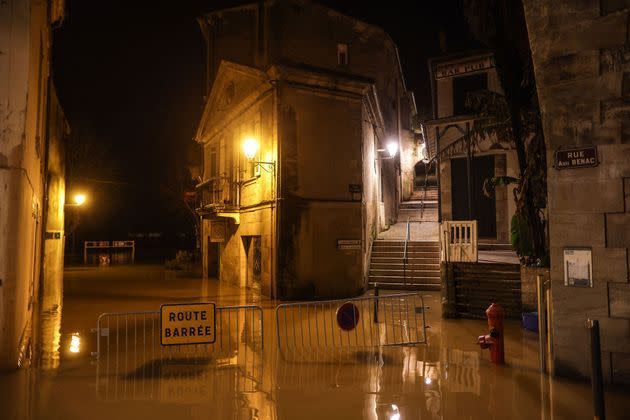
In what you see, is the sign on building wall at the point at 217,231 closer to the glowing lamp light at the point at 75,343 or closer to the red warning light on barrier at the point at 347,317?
the glowing lamp light at the point at 75,343

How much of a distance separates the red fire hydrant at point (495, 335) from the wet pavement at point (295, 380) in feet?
0.69

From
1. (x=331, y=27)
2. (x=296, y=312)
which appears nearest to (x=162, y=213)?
(x=331, y=27)

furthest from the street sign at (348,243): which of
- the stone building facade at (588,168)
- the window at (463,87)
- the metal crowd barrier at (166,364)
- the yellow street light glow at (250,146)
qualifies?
the stone building facade at (588,168)

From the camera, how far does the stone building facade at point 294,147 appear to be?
1462cm

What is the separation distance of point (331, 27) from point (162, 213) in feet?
134

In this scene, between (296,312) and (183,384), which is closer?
(183,384)

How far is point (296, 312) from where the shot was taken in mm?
12039

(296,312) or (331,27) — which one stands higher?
(331,27)

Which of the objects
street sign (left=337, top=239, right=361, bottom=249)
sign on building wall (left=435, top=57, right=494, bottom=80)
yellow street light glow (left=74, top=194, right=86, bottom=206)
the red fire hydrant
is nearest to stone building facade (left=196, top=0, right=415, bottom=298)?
street sign (left=337, top=239, right=361, bottom=249)

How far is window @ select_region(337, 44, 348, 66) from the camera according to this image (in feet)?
63.2

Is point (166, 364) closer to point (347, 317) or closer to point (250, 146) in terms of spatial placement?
point (347, 317)

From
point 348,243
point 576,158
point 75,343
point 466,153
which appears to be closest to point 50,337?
point 75,343

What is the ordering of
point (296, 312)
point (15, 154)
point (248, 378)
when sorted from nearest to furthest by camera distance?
point (248, 378) < point (15, 154) < point (296, 312)

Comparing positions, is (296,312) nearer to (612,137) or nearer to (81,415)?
(81,415)
